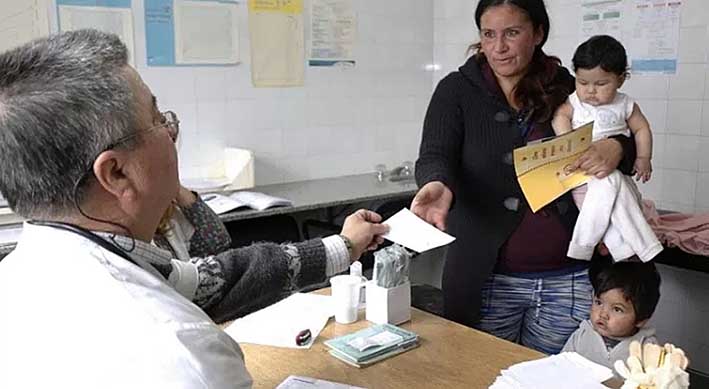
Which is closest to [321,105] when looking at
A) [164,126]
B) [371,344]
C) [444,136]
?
[444,136]

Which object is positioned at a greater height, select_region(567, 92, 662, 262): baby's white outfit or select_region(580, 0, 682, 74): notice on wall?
select_region(580, 0, 682, 74): notice on wall

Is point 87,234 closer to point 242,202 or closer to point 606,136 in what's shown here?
point 606,136

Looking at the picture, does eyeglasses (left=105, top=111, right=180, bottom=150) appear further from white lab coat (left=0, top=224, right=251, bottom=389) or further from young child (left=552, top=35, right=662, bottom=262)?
young child (left=552, top=35, right=662, bottom=262)

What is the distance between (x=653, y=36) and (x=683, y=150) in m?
0.55

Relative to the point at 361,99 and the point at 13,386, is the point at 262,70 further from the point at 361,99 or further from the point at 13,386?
the point at 13,386

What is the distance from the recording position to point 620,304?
85.0 inches

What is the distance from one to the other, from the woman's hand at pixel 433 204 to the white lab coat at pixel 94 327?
3.49 ft

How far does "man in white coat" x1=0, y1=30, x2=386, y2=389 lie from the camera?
86 cm

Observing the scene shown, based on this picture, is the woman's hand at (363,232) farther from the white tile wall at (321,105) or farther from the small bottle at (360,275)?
the white tile wall at (321,105)

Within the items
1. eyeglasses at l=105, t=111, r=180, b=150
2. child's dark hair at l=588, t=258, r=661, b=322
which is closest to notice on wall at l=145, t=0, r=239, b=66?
child's dark hair at l=588, t=258, r=661, b=322

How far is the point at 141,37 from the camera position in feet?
10.5

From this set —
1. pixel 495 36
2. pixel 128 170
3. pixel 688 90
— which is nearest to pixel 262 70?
pixel 495 36

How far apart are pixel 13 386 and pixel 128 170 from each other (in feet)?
1.05

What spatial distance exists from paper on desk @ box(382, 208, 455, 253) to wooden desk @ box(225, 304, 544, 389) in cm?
26
